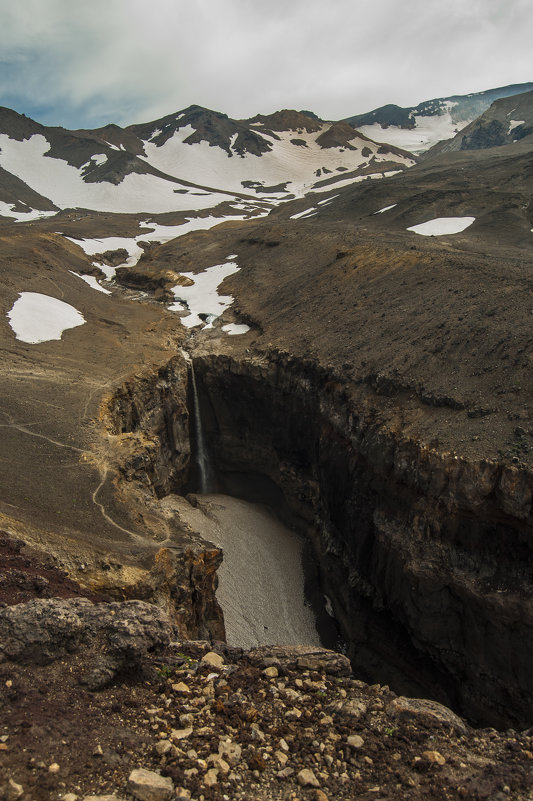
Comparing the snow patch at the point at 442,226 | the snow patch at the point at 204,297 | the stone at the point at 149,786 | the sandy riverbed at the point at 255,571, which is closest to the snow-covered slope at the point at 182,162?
the snow patch at the point at 204,297

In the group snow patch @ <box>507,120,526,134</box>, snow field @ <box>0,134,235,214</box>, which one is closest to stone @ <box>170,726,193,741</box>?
snow field @ <box>0,134,235,214</box>

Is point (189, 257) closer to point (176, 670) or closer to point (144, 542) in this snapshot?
point (144, 542)

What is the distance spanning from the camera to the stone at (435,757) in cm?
735

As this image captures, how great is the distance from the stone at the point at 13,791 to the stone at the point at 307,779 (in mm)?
3588

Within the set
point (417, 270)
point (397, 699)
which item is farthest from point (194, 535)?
point (417, 270)

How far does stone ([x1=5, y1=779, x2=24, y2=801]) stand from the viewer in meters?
5.48

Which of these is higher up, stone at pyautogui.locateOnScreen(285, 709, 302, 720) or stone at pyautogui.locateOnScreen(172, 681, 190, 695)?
stone at pyautogui.locateOnScreen(172, 681, 190, 695)

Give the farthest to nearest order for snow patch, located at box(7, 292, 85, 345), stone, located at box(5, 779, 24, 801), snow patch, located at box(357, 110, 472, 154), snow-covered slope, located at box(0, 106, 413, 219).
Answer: snow patch, located at box(357, 110, 472, 154) < snow-covered slope, located at box(0, 106, 413, 219) < snow patch, located at box(7, 292, 85, 345) < stone, located at box(5, 779, 24, 801)

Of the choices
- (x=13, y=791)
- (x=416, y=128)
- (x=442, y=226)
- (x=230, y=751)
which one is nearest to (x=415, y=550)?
(x=230, y=751)

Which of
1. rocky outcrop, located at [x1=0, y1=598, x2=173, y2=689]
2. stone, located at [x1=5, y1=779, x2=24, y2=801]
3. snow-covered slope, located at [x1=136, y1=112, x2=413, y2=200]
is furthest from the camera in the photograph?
snow-covered slope, located at [x1=136, y1=112, x2=413, y2=200]

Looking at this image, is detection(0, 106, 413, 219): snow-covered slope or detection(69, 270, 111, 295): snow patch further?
detection(0, 106, 413, 219): snow-covered slope

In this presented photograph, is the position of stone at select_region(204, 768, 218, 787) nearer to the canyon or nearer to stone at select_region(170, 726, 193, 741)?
stone at select_region(170, 726, 193, 741)

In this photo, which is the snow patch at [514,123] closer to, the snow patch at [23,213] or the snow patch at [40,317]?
the snow patch at [23,213]

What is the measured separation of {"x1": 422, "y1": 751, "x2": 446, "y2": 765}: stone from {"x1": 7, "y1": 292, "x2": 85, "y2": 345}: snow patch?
2502cm
